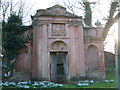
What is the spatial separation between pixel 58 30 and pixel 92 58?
358 centimetres

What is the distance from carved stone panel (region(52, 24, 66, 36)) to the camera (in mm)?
16406

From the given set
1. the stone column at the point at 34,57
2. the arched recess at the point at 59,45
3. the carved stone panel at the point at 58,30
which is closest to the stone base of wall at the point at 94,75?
the arched recess at the point at 59,45

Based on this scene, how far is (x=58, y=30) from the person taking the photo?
54.1 feet

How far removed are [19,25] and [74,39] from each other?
13.8ft

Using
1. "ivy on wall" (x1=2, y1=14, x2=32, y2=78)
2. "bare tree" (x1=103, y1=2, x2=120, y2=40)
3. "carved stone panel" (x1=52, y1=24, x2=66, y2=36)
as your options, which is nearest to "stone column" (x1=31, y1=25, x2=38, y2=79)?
→ "ivy on wall" (x1=2, y1=14, x2=32, y2=78)

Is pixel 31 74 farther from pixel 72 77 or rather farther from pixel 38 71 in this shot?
pixel 72 77

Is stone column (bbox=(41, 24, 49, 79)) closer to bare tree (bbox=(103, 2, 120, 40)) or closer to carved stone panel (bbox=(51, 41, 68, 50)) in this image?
carved stone panel (bbox=(51, 41, 68, 50))

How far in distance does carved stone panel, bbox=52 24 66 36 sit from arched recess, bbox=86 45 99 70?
263 centimetres

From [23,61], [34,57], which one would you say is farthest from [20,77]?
[34,57]

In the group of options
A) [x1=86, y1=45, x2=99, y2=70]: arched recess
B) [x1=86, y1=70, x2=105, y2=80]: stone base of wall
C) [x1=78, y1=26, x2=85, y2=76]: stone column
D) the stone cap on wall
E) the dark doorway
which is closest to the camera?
the stone cap on wall

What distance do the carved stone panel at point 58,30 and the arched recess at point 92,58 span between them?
263 cm

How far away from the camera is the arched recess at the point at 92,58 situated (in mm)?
17500

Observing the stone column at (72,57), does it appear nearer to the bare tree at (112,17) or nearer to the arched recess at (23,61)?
the bare tree at (112,17)

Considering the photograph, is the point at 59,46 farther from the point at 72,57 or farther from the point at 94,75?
the point at 94,75
